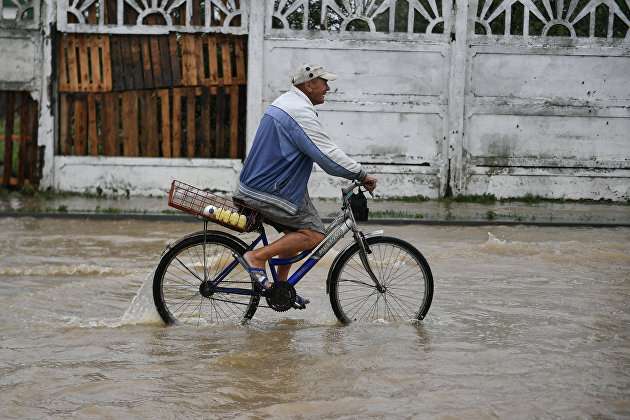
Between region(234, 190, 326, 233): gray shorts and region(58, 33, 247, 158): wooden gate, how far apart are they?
827 centimetres

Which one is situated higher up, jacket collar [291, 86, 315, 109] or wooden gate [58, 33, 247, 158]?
wooden gate [58, 33, 247, 158]

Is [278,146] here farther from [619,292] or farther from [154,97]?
[154,97]

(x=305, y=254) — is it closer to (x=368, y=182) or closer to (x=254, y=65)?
(x=368, y=182)

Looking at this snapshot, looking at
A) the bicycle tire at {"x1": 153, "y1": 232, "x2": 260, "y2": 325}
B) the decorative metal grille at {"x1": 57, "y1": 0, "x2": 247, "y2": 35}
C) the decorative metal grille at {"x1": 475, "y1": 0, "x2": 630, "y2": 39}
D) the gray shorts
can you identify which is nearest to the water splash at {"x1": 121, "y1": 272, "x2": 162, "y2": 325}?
the bicycle tire at {"x1": 153, "y1": 232, "x2": 260, "y2": 325}

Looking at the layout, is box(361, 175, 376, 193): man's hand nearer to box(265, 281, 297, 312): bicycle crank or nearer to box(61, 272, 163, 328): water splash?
box(265, 281, 297, 312): bicycle crank

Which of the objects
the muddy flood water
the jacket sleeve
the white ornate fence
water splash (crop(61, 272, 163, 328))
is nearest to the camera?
the muddy flood water

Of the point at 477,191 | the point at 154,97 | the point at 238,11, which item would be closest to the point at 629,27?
the point at 477,191

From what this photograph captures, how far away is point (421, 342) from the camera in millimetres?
5988

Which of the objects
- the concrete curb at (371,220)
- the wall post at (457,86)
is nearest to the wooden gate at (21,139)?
the concrete curb at (371,220)

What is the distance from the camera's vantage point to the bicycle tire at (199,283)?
609 cm

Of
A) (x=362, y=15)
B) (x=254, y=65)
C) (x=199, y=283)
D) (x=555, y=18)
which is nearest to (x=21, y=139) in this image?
(x=254, y=65)

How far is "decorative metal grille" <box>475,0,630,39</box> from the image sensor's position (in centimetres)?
1427

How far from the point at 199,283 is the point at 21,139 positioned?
29.9 feet

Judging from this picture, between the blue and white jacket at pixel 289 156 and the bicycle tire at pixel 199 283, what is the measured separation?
1.49 feet
